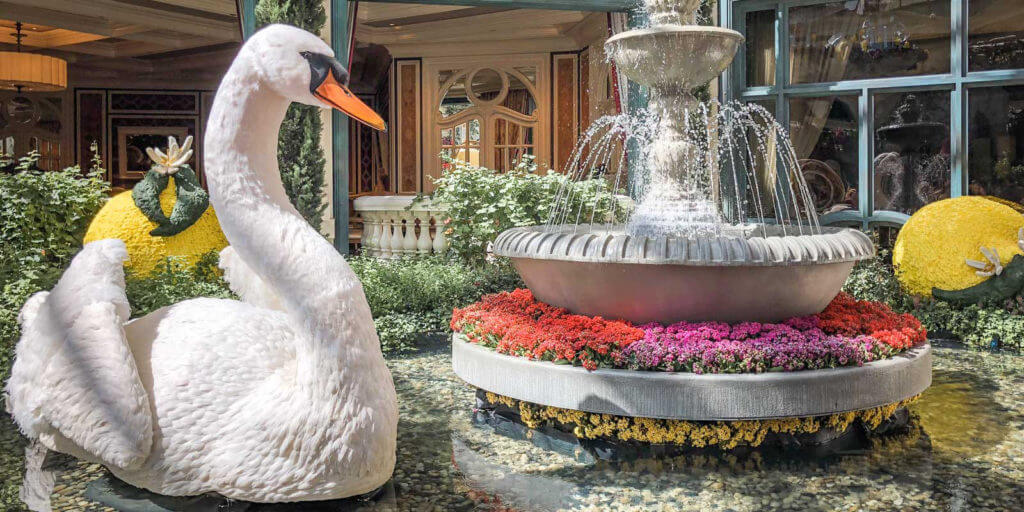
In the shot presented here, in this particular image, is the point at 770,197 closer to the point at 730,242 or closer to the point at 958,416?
the point at 958,416

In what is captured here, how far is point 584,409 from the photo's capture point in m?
3.56

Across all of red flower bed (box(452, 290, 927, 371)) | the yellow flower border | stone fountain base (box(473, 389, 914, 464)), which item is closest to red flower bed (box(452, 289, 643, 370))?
red flower bed (box(452, 290, 927, 371))

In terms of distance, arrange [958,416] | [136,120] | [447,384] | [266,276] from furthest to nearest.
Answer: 1. [136,120]
2. [447,384]
3. [958,416]
4. [266,276]

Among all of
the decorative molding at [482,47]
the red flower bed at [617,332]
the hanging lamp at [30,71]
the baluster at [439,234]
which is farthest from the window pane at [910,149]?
the hanging lamp at [30,71]

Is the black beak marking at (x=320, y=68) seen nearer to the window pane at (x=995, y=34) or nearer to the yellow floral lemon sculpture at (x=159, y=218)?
the yellow floral lemon sculpture at (x=159, y=218)

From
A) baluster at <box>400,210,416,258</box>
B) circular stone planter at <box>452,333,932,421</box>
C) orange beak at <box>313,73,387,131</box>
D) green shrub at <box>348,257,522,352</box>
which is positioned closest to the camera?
orange beak at <box>313,73,387,131</box>

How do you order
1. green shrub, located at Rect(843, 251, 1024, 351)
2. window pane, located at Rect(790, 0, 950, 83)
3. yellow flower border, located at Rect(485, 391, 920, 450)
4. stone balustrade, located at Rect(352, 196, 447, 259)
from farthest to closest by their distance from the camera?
stone balustrade, located at Rect(352, 196, 447, 259) → window pane, located at Rect(790, 0, 950, 83) → green shrub, located at Rect(843, 251, 1024, 351) → yellow flower border, located at Rect(485, 391, 920, 450)

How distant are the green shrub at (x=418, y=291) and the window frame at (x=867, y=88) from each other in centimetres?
360

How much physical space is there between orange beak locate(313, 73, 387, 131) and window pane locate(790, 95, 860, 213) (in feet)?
23.6

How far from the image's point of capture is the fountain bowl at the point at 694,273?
3.65 metres

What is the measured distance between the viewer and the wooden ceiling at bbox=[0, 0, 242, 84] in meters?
11.5

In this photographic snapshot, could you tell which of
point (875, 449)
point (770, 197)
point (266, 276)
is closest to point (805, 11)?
point (770, 197)

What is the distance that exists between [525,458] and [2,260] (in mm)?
4220

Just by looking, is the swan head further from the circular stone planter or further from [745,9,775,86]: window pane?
[745,9,775,86]: window pane
